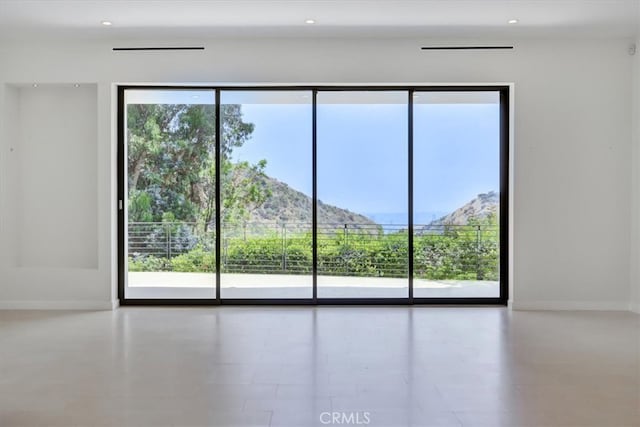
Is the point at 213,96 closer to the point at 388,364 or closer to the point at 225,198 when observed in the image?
the point at 225,198

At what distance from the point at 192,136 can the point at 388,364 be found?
341 centimetres

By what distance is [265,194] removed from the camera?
5.52m

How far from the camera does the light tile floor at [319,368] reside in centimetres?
271

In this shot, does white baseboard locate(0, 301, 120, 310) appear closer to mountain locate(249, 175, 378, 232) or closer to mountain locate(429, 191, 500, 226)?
mountain locate(249, 175, 378, 232)

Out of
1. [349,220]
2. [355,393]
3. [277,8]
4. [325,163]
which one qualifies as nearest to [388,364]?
[355,393]

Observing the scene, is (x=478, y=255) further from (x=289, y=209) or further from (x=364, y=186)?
(x=289, y=209)

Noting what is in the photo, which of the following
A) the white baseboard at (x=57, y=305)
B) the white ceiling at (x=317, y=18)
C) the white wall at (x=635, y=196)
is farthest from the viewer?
the white baseboard at (x=57, y=305)

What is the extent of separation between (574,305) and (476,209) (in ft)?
4.77

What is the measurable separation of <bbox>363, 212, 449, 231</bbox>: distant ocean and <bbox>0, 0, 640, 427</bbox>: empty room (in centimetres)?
3

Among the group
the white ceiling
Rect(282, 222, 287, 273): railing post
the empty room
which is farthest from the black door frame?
the white ceiling

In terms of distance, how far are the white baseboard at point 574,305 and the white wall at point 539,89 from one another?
11 millimetres

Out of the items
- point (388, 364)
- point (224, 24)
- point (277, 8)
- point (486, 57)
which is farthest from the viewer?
point (486, 57)

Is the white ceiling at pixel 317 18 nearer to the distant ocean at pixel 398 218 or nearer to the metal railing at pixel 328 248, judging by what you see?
the distant ocean at pixel 398 218

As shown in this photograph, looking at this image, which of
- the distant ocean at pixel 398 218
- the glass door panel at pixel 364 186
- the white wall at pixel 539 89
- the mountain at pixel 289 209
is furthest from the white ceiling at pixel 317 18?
the distant ocean at pixel 398 218
